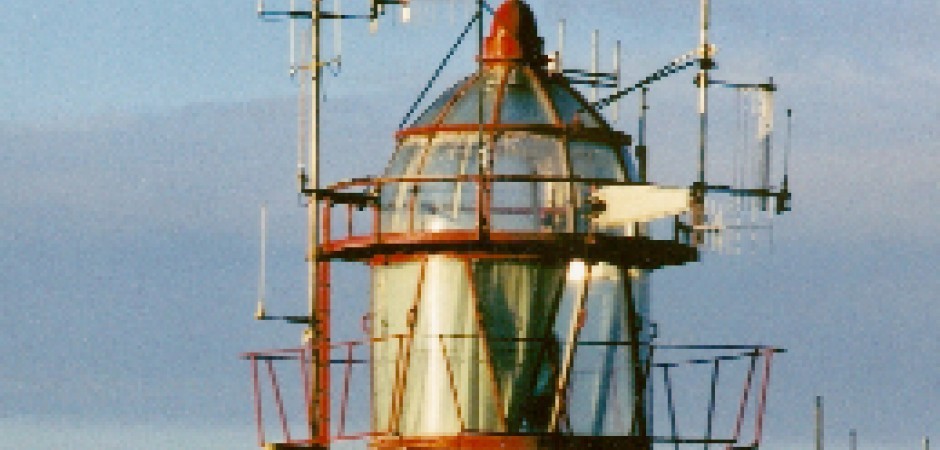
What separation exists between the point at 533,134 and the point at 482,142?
92 centimetres

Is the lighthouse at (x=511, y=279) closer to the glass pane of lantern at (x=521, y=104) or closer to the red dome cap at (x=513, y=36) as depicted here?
the glass pane of lantern at (x=521, y=104)

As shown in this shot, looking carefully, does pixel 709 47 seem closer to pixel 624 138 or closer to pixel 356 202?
pixel 624 138

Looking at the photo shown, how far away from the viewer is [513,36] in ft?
219

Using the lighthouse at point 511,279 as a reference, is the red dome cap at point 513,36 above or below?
above

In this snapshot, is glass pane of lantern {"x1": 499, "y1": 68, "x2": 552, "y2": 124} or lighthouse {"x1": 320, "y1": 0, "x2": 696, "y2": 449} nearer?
lighthouse {"x1": 320, "y1": 0, "x2": 696, "y2": 449}

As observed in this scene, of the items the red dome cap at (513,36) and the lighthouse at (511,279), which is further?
the red dome cap at (513,36)

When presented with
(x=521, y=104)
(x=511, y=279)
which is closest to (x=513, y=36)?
(x=521, y=104)

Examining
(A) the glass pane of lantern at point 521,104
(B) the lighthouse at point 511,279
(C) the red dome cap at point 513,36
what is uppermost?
(C) the red dome cap at point 513,36

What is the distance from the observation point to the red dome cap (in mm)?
66625

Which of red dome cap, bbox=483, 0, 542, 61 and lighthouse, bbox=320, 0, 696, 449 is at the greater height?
red dome cap, bbox=483, 0, 542, 61

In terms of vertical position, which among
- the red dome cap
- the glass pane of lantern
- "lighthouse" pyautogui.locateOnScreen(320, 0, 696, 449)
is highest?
the red dome cap

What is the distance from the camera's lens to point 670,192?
211 feet

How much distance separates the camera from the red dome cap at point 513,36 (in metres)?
66.6

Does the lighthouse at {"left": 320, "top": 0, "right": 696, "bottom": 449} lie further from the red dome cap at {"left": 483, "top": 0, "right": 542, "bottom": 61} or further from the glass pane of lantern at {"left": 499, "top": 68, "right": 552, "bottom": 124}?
the red dome cap at {"left": 483, "top": 0, "right": 542, "bottom": 61}
